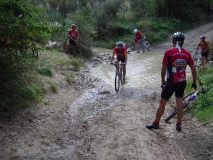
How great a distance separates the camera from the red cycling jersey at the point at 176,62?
5.77m

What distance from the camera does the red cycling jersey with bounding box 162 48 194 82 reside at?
18.9 feet

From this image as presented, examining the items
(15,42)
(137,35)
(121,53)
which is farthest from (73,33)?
(15,42)

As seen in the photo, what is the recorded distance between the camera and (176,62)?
578 centimetres

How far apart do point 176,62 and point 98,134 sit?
2.36m

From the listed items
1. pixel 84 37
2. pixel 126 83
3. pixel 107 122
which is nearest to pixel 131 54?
pixel 84 37

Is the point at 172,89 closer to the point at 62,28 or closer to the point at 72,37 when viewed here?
the point at 72,37

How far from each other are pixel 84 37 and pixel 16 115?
36.8 feet

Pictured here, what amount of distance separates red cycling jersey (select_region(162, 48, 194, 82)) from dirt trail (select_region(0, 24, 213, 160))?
1349 millimetres

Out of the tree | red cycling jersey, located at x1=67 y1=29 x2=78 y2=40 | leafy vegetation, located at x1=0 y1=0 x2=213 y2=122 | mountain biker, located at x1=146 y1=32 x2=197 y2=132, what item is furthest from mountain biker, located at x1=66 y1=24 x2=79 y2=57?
mountain biker, located at x1=146 y1=32 x2=197 y2=132

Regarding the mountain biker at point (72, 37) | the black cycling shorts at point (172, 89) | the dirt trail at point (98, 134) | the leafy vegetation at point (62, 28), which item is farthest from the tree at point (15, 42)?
the mountain biker at point (72, 37)

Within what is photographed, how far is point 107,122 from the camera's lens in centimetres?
677

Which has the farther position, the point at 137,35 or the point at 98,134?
the point at 137,35

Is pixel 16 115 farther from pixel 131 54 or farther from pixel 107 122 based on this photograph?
pixel 131 54

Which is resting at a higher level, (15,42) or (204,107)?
(15,42)
